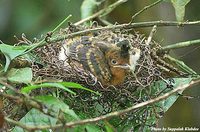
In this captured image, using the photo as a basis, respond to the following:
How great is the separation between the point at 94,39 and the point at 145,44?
0.68 feet

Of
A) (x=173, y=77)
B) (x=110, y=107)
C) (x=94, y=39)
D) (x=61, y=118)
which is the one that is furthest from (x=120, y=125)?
(x=61, y=118)

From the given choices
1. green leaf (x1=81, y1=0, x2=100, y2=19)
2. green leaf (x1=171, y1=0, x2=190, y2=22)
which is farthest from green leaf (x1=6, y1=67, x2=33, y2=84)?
green leaf (x1=81, y1=0, x2=100, y2=19)

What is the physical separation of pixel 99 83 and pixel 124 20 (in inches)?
51.6

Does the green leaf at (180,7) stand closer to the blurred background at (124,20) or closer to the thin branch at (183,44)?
the thin branch at (183,44)

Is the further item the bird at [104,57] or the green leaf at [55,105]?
the bird at [104,57]

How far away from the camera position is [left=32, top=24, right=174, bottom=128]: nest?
1769 millimetres

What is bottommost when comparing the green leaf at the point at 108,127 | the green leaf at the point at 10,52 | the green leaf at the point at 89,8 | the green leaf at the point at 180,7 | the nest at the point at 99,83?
the green leaf at the point at 108,127

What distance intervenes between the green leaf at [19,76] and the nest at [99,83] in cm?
20

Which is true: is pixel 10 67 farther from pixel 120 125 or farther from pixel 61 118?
pixel 61 118

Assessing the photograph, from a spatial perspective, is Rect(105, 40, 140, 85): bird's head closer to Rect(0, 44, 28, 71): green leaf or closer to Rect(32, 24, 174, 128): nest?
Rect(32, 24, 174, 128): nest

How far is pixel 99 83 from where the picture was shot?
1.86m

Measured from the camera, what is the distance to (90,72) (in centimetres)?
193

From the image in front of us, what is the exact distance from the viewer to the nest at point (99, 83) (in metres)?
1.77

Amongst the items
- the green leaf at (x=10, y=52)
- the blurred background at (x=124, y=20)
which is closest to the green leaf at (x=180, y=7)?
the green leaf at (x=10, y=52)
